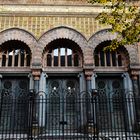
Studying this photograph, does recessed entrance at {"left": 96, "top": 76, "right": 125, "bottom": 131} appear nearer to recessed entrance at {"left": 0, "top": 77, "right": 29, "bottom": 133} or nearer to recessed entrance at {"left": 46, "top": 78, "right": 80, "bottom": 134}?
recessed entrance at {"left": 46, "top": 78, "right": 80, "bottom": 134}

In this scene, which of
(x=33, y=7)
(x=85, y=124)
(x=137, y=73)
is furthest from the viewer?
(x=33, y=7)

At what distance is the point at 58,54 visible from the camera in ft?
42.1

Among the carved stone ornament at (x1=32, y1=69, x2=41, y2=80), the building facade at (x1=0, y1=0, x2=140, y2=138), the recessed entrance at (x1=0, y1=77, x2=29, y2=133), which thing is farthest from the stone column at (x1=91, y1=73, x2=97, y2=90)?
the recessed entrance at (x1=0, y1=77, x2=29, y2=133)

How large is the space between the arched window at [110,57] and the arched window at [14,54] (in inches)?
135

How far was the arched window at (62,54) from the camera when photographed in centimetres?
1265

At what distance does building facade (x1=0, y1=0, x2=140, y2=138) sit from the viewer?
1222 cm

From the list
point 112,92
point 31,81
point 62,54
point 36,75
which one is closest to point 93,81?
point 112,92

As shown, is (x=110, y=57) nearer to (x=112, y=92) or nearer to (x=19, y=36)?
(x=112, y=92)

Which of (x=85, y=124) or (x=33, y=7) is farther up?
(x=33, y=7)

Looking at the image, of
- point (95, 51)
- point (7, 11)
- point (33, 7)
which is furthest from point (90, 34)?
point (7, 11)

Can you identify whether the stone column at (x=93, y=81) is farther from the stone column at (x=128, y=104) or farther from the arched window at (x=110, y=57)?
the stone column at (x=128, y=104)

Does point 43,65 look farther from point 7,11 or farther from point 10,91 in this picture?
point 7,11

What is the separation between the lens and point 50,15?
42.5 ft

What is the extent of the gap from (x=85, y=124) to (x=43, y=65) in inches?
137
